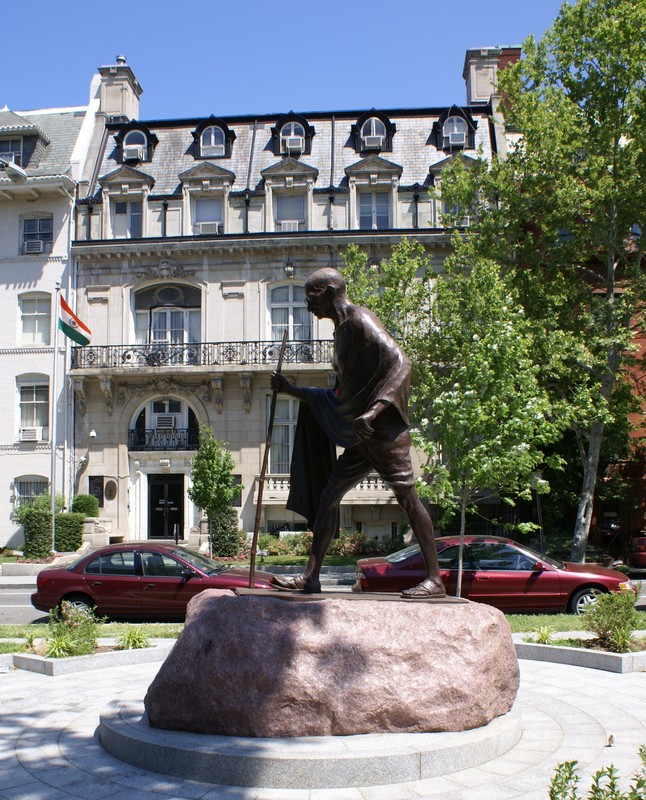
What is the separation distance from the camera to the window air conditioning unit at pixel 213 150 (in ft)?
109

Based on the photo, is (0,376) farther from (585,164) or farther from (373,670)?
(373,670)

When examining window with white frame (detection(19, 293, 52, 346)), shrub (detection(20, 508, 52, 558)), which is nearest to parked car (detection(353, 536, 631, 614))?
shrub (detection(20, 508, 52, 558))

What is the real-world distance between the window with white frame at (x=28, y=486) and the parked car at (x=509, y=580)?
1988 cm

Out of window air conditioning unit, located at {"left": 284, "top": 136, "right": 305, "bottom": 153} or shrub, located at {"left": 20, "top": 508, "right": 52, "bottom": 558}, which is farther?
window air conditioning unit, located at {"left": 284, "top": 136, "right": 305, "bottom": 153}

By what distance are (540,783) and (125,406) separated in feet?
89.1

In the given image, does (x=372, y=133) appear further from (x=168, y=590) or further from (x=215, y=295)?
(x=168, y=590)

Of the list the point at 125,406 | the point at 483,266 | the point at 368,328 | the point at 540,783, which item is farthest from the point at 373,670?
the point at 125,406

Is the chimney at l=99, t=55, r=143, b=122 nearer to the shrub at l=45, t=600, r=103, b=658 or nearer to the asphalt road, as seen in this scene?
the asphalt road

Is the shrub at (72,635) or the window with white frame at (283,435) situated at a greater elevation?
the window with white frame at (283,435)

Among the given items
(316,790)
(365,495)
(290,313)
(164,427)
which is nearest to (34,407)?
(164,427)

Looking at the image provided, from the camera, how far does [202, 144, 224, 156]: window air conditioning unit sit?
33.2 metres

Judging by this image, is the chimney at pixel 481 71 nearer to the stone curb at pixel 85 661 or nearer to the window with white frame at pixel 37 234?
the window with white frame at pixel 37 234

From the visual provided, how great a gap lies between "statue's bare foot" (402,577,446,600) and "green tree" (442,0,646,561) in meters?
14.2

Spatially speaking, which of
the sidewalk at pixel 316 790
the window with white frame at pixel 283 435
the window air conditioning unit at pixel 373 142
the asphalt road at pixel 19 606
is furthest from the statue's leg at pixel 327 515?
the window air conditioning unit at pixel 373 142
